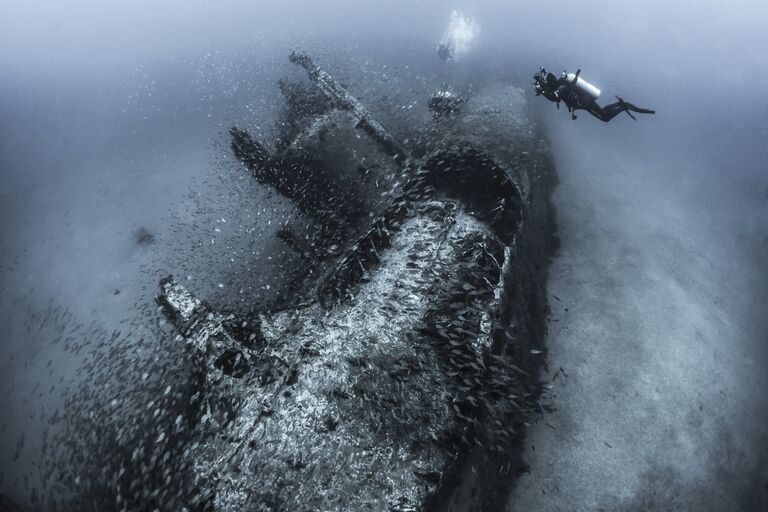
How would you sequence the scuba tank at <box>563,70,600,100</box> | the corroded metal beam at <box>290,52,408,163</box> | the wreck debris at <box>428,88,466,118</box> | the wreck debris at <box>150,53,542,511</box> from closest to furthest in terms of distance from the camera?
the wreck debris at <box>150,53,542,511</box>, the scuba tank at <box>563,70,600,100</box>, the corroded metal beam at <box>290,52,408,163</box>, the wreck debris at <box>428,88,466,118</box>

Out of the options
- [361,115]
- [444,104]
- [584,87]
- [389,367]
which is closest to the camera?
[389,367]

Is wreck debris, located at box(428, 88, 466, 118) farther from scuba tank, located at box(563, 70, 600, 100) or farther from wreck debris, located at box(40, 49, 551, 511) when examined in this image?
scuba tank, located at box(563, 70, 600, 100)

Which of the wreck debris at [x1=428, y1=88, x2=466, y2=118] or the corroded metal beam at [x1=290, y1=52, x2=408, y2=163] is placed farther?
the wreck debris at [x1=428, y1=88, x2=466, y2=118]

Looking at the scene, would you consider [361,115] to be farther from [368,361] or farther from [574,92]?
[368,361]

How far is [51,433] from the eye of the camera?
7918mm

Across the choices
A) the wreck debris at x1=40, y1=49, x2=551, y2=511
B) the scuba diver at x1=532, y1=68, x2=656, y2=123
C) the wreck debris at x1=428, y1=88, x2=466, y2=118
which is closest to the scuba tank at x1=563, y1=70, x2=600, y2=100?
the scuba diver at x1=532, y1=68, x2=656, y2=123

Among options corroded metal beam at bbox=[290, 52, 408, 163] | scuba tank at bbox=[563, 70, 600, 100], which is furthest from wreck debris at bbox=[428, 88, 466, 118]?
corroded metal beam at bbox=[290, 52, 408, 163]

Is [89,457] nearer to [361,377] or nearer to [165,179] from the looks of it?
[361,377]

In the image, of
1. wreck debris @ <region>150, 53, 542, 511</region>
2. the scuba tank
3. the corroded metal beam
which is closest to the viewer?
wreck debris @ <region>150, 53, 542, 511</region>

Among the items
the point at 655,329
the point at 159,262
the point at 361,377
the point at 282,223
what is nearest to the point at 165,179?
the point at 159,262


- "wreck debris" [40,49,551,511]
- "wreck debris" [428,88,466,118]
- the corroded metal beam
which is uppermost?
the corroded metal beam

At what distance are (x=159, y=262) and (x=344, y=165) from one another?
764 cm

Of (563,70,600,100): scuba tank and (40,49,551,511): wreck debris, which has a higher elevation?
(563,70,600,100): scuba tank

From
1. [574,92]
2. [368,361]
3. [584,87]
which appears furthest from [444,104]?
[368,361]
